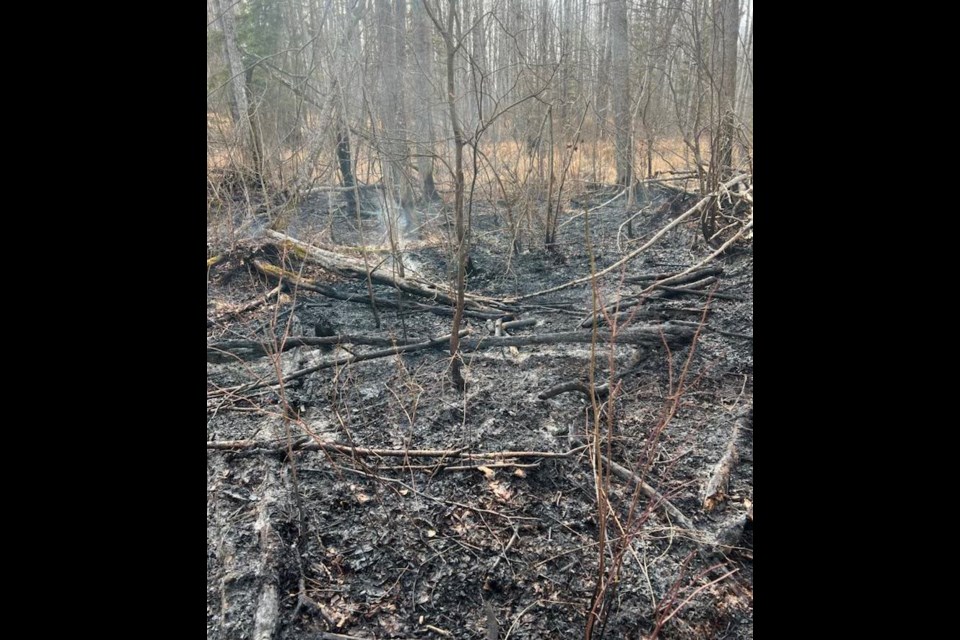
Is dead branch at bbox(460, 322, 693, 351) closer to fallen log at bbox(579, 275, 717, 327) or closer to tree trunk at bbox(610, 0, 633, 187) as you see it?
fallen log at bbox(579, 275, 717, 327)

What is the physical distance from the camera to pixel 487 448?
1.58 m

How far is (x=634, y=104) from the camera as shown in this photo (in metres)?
1.75

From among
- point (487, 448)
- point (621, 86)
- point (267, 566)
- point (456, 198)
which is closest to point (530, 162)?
point (456, 198)

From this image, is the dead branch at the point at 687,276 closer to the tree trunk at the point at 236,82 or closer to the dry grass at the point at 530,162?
the dry grass at the point at 530,162

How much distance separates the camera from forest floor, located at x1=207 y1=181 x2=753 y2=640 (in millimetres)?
1392

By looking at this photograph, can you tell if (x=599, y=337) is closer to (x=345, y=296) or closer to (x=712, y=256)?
(x=712, y=256)

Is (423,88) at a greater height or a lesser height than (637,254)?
greater

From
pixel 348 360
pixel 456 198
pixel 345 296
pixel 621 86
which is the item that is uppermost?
pixel 621 86

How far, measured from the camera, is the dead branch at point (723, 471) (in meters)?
1.50

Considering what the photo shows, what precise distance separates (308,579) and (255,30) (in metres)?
1.36

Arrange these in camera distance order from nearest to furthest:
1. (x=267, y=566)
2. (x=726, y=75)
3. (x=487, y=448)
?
1. (x=267, y=566)
2. (x=487, y=448)
3. (x=726, y=75)

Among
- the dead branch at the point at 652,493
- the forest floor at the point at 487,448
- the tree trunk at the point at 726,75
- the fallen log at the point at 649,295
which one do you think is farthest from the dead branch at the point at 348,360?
the tree trunk at the point at 726,75

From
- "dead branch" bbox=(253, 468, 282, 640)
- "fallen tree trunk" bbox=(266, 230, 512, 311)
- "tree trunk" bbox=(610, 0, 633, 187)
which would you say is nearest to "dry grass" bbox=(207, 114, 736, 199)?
"tree trunk" bbox=(610, 0, 633, 187)

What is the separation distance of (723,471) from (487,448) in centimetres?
56
